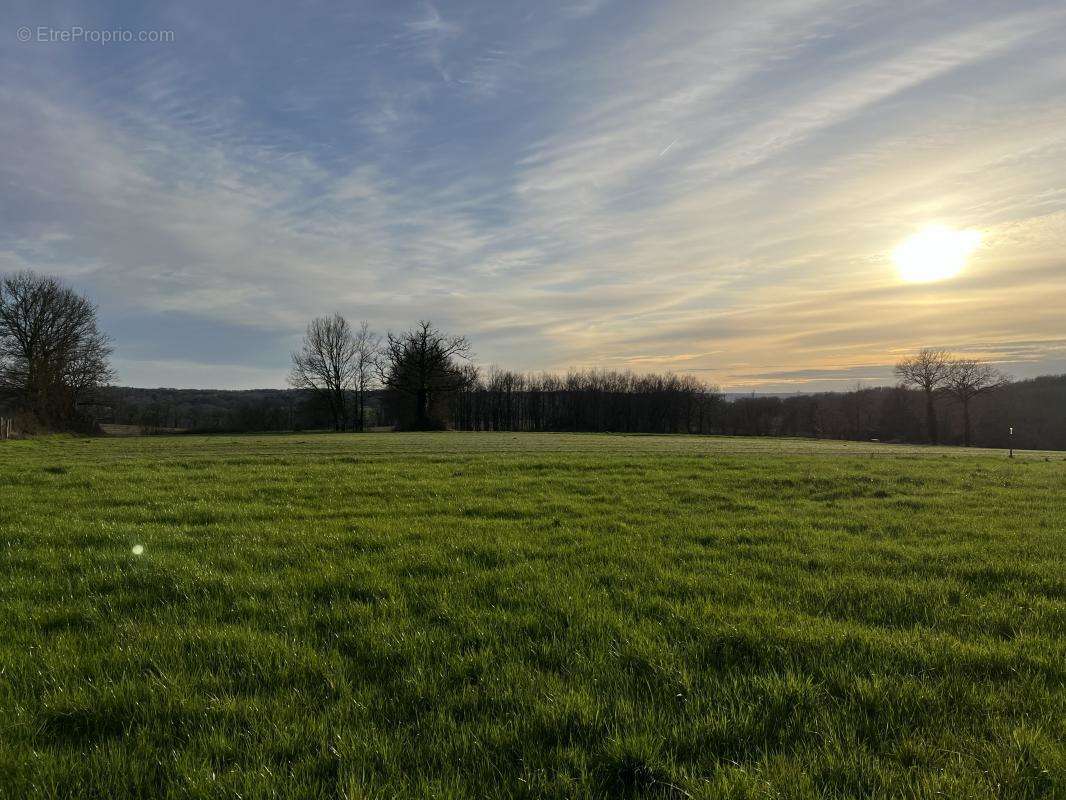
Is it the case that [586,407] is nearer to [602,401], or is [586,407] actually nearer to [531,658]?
[602,401]

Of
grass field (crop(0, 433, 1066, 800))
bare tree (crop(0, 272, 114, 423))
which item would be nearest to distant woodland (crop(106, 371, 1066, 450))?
bare tree (crop(0, 272, 114, 423))

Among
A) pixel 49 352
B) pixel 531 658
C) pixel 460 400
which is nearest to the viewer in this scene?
pixel 531 658

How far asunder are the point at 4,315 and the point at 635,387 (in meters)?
102

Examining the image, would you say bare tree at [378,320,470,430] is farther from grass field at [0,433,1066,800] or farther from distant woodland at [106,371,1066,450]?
grass field at [0,433,1066,800]

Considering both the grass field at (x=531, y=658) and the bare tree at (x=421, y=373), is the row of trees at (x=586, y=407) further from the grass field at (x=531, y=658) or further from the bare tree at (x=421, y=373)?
the grass field at (x=531, y=658)

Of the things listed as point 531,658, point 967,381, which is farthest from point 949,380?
point 531,658

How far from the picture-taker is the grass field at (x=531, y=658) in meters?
3.03

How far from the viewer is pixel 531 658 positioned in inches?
170

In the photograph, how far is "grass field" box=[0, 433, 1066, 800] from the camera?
3.03m

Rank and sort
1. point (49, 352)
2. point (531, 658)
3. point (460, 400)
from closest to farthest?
point (531, 658), point (49, 352), point (460, 400)

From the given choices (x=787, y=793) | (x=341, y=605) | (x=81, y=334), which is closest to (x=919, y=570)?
(x=787, y=793)

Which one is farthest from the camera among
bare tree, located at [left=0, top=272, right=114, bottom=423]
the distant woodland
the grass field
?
the distant woodland

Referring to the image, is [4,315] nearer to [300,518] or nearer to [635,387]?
[300,518]

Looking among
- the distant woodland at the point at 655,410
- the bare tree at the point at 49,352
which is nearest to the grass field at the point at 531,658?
the bare tree at the point at 49,352
